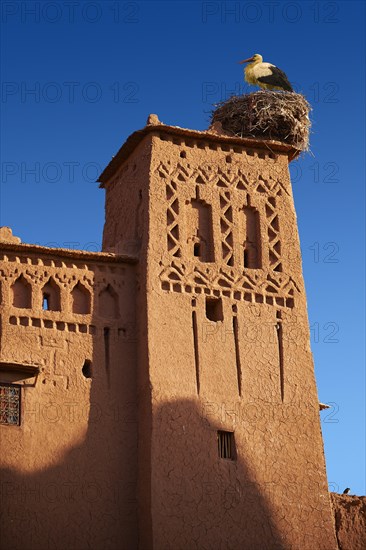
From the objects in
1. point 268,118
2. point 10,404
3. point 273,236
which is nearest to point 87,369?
point 10,404

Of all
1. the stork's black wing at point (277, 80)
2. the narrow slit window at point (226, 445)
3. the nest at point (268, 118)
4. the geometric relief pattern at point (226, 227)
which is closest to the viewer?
the narrow slit window at point (226, 445)

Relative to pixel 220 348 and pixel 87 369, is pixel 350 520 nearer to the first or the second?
pixel 220 348

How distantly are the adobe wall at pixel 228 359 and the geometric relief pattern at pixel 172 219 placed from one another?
0.02 metres

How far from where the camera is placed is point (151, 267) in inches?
792

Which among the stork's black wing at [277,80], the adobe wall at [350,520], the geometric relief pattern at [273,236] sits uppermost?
the stork's black wing at [277,80]

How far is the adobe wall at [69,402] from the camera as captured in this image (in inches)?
719

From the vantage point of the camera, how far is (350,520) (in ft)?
70.2

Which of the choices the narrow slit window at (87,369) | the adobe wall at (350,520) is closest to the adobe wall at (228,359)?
the narrow slit window at (87,369)

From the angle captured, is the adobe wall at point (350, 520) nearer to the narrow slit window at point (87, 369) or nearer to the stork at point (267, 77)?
the narrow slit window at point (87, 369)

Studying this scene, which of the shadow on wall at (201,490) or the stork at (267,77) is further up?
the stork at (267,77)

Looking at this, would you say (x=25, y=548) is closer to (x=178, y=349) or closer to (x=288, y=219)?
(x=178, y=349)

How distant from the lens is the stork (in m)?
23.5

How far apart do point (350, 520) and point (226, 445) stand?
3.41m

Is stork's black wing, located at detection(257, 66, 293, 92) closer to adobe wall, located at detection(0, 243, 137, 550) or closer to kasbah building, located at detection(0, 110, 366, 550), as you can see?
kasbah building, located at detection(0, 110, 366, 550)
